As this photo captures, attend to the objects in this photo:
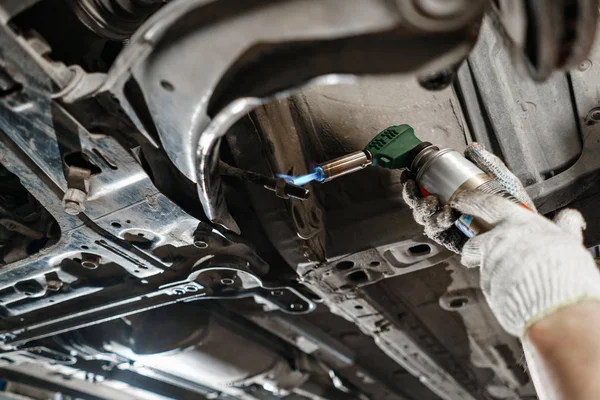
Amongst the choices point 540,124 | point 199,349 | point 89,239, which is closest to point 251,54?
point 89,239

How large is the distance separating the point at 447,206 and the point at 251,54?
0.46 m

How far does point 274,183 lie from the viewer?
1.09m

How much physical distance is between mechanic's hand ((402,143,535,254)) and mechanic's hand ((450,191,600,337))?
0.14 m

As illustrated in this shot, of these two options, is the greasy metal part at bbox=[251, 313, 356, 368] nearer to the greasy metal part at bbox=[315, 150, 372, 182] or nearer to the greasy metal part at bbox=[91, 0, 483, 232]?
the greasy metal part at bbox=[315, 150, 372, 182]

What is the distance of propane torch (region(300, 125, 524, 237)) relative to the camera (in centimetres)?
97

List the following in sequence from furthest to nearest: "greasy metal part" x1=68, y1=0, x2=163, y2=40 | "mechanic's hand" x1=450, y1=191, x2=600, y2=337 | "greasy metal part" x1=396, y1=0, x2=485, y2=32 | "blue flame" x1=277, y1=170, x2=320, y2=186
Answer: "blue flame" x1=277, y1=170, x2=320, y2=186 → "greasy metal part" x1=68, y1=0, x2=163, y2=40 → "mechanic's hand" x1=450, y1=191, x2=600, y2=337 → "greasy metal part" x1=396, y1=0, x2=485, y2=32

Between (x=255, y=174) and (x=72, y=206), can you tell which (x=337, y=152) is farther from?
(x=72, y=206)

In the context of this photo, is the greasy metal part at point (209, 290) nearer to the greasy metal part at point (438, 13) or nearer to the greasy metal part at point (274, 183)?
the greasy metal part at point (274, 183)

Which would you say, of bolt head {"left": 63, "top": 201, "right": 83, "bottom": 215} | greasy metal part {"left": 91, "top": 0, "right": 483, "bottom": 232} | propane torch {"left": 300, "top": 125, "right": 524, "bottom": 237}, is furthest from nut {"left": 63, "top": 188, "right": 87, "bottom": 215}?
propane torch {"left": 300, "top": 125, "right": 524, "bottom": 237}

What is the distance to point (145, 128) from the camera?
92 cm

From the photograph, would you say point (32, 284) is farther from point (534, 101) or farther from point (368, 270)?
point (534, 101)

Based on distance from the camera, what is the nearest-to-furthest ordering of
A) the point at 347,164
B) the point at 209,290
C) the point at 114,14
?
the point at 114,14
the point at 347,164
the point at 209,290

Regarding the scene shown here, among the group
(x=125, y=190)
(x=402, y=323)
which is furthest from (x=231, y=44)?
(x=402, y=323)

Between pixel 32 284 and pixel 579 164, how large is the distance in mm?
1337
